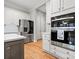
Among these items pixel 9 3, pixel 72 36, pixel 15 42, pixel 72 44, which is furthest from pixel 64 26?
pixel 9 3

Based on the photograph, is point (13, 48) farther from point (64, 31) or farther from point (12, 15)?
point (12, 15)

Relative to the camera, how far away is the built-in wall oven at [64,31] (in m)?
2.19

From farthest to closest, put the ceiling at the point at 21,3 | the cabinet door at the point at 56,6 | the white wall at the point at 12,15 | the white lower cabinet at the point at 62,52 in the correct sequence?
the ceiling at the point at 21,3 < the white wall at the point at 12,15 < the cabinet door at the point at 56,6 < the white lower cabinet at the point at 62,52

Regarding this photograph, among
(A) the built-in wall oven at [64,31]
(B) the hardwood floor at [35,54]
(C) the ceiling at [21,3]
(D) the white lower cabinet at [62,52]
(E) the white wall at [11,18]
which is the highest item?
(C) the ceiling at [21,3]

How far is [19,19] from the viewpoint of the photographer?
5.50 meters

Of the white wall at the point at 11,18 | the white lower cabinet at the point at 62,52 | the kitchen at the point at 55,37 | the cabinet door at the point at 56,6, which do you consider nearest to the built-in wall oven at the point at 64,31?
the kitchen at the point at 55,37

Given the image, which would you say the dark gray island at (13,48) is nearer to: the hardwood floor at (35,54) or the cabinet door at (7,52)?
the cabinet door at (7,52)

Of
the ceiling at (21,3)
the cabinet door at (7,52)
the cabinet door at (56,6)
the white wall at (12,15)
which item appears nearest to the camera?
the cabinet door at (7,52)

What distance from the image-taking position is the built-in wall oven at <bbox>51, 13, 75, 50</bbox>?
2192 millimetres

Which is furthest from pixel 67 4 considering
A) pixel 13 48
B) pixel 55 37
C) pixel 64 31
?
pixel 13 48

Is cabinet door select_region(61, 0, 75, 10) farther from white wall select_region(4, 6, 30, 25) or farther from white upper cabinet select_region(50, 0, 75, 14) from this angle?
white wall select_region(4, 6, 30, 25)

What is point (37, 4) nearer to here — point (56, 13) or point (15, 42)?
point (56, 13)

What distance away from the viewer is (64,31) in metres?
2.40

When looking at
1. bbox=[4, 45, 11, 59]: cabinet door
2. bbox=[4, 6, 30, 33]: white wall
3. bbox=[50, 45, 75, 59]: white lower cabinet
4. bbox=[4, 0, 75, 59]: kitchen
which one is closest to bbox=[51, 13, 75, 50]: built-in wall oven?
bbox=[4, 0, 75, 59]: kitchen
